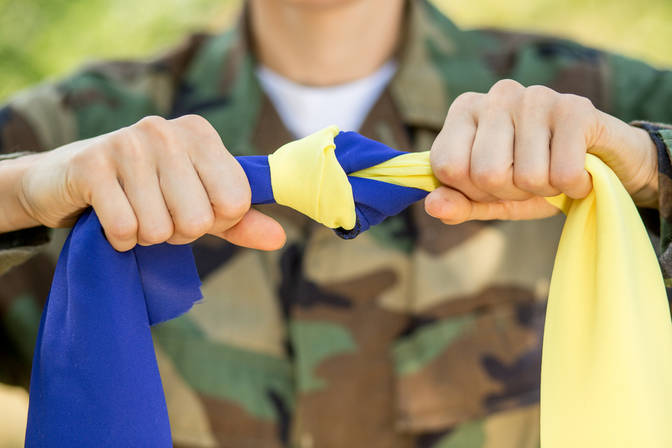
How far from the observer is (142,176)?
21.7 inches

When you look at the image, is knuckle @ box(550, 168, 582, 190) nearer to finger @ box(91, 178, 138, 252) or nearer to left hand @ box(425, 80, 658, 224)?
left hand @ box(425, 80, 658, 224)

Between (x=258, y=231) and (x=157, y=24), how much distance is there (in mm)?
1896

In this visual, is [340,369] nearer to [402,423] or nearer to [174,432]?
[402,423]

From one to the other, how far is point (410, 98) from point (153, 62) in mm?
510

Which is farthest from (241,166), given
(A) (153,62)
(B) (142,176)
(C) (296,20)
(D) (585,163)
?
(A) (153,62)

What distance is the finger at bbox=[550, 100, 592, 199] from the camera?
1.78 feet

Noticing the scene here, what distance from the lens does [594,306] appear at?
1.89 ft

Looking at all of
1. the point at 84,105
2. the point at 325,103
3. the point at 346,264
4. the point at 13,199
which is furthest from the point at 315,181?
the point at 84,105

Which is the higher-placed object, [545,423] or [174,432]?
[545,423]

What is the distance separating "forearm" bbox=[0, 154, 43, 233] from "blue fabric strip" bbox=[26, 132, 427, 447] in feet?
0.26

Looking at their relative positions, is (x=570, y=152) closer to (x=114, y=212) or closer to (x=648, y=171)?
(x=648, y=171)

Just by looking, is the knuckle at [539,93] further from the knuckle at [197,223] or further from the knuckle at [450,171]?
the knuckle at [197,223]

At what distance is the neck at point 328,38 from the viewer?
3.87 ft

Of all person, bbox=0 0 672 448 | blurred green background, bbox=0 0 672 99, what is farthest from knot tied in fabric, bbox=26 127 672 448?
blurred green background, bbox=0 0 672 99
